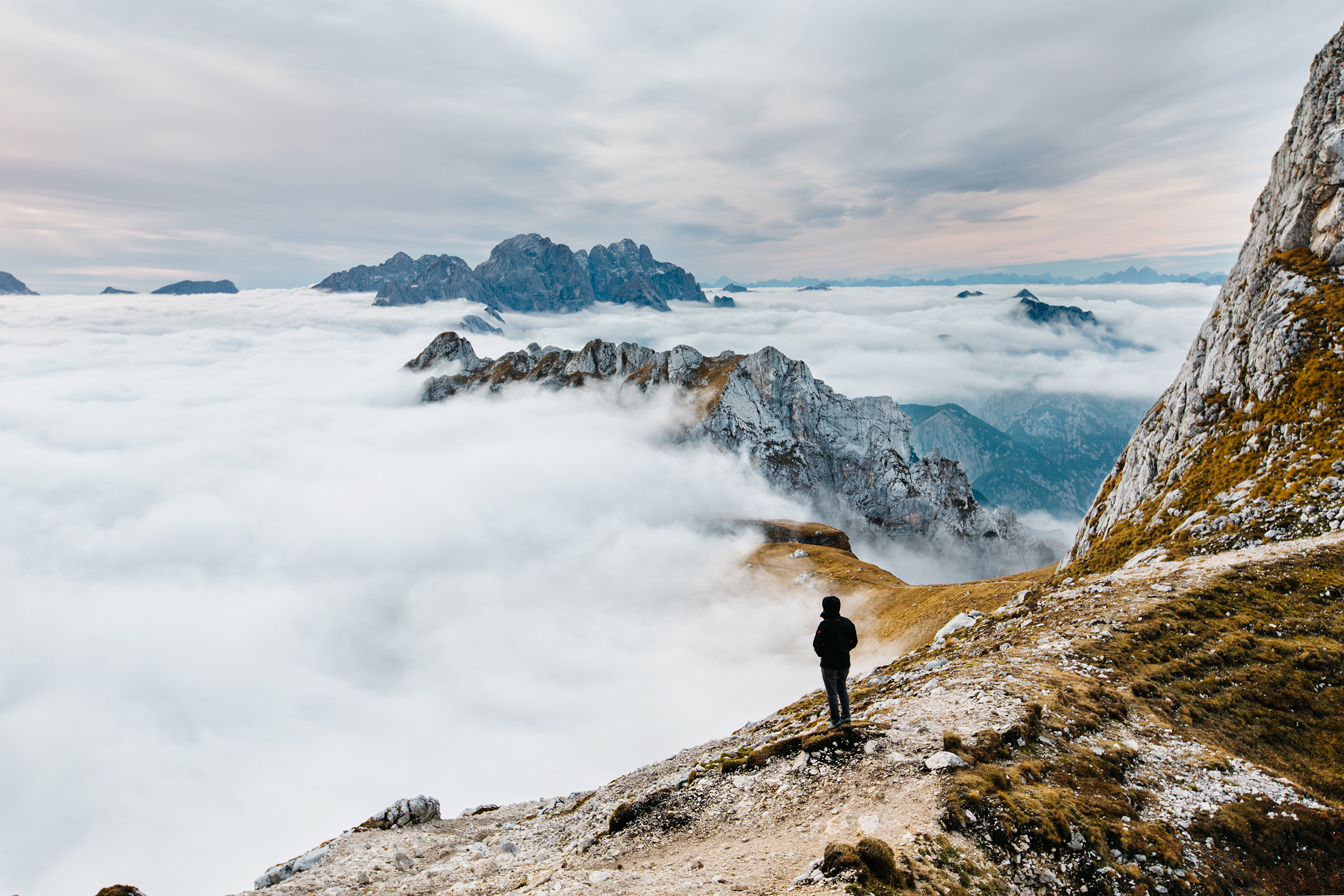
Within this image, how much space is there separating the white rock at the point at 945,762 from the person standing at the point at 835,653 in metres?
3.63

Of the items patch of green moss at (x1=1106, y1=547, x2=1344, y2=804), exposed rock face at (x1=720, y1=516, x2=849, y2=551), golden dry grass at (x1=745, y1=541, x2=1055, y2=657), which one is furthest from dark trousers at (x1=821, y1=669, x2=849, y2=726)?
exposed rock face at (x1=720, y1=516, x2=849, y2=551)

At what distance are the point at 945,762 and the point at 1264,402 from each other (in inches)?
2434

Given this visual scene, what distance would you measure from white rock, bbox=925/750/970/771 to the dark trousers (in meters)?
3.76

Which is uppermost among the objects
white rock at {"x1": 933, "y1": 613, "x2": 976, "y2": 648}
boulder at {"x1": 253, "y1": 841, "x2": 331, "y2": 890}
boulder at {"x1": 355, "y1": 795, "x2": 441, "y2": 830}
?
white rock at {"x1": 933, "y1": 613, "x2": 976, "y2": 648}

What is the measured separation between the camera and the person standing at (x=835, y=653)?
19.8m

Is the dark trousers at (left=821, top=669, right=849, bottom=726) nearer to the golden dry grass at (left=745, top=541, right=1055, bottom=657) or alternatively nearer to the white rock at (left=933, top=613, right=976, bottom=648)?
the white rock at (left=933, top=613, right=976, bottom=648)

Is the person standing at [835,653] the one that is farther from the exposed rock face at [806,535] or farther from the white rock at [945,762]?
the exposed rock face at [806,535]

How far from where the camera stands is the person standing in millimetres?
19797

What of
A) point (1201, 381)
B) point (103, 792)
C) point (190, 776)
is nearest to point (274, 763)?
point (190, 776)

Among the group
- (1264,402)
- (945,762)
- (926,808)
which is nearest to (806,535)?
(1264,402)

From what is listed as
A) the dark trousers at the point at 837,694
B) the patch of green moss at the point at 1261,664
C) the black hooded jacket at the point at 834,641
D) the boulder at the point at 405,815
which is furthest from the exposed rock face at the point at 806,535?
the black hooded jacket at the point at 834,641

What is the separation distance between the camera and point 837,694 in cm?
2070

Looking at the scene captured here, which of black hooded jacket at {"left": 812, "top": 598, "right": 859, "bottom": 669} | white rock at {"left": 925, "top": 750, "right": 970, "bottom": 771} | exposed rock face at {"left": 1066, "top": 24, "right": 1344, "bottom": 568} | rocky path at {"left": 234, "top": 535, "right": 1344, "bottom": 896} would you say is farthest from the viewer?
exposed rock face at {"left": 1066, "top": 24, "right": 1344, "bottom": 568}

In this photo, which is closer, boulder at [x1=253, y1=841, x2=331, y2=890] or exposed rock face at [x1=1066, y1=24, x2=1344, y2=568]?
boulder at [x1=253, y1=841, x2=331, y2=890]
